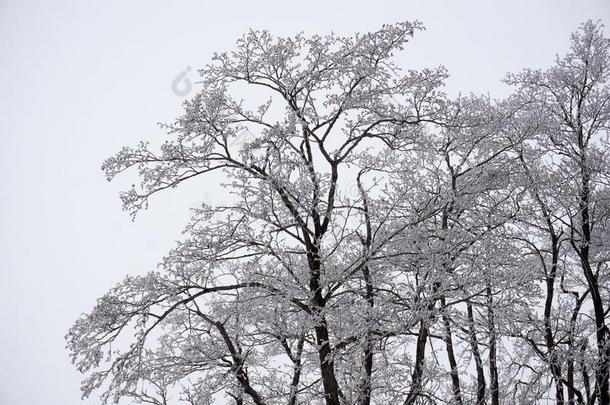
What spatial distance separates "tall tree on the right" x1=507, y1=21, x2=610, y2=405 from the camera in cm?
814

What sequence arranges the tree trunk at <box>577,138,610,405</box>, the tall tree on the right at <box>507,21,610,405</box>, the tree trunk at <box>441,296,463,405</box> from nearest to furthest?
1. the tree trunk at <box>441,296,463,405</box>
2. the tree trunk at <box>577,138,610,405</box>
3. the tall tree on the right at <box>507,21,610,405</box>

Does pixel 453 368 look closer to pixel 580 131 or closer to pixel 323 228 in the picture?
pixel 323 228

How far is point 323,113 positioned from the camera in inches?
267

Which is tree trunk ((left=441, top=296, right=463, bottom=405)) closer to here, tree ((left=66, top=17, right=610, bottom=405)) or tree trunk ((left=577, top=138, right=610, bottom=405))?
tree ((left=66, top=17, right=610, bottom=405))

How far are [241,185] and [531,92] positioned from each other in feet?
18.8

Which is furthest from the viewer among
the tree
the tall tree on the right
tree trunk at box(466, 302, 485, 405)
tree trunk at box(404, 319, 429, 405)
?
the tall tree on the right

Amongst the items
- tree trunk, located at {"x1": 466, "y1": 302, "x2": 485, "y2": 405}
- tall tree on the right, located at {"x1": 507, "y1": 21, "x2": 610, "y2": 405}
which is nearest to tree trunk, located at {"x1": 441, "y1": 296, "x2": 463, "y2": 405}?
tree trunk, located at {"x1": 466, "y1": 302, "x2": 485, "y2": 405}

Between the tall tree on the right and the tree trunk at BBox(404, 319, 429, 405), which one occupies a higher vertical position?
the tall tree on the right

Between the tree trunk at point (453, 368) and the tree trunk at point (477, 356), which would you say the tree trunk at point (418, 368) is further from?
the tree trunk at point (477, 356)

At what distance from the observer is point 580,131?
8.44 metres

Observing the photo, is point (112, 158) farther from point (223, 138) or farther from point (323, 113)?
point (323, 113)

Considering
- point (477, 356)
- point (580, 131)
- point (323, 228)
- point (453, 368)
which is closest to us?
point (323, 228)

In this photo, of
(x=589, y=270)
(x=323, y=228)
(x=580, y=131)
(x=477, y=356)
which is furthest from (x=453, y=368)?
(x=580, y=131)

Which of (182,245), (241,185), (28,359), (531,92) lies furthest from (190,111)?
(28,359)
